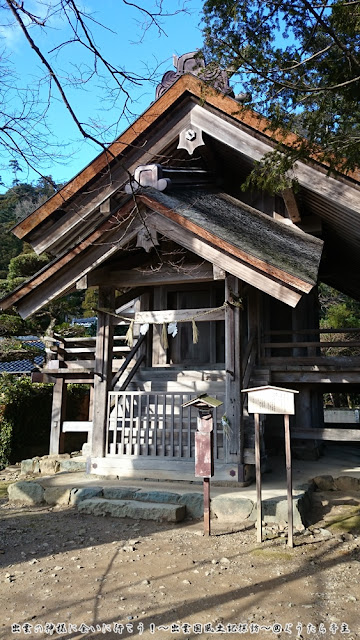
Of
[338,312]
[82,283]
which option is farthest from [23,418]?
[338,312]

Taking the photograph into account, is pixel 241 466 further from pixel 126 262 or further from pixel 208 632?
pixel 126 262

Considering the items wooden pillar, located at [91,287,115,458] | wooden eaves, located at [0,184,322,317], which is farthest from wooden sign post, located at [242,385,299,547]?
wooden pillar, located at [91,287,115,458]

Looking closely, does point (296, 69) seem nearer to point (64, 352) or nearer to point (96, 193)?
point (96, 193)

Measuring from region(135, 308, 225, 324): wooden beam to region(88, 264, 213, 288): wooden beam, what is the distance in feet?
1.86

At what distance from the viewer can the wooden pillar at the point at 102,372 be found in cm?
789

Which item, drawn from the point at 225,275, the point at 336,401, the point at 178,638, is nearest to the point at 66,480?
the point at 225,275

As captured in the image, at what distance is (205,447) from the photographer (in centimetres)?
562

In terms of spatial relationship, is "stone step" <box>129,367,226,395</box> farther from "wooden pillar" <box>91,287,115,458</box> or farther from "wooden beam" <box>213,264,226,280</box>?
"wooden beam" <box>213,264,226,280</box>

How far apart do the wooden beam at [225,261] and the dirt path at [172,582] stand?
118 inches

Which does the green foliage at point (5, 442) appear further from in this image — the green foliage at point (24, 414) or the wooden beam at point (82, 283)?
the wooden beam at point (82, 283)

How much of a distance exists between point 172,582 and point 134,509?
2.13 m

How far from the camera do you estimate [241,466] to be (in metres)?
6.81

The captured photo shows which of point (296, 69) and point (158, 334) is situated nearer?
point (296, 69)

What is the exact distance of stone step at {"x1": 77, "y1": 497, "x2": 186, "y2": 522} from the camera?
5918 mm
